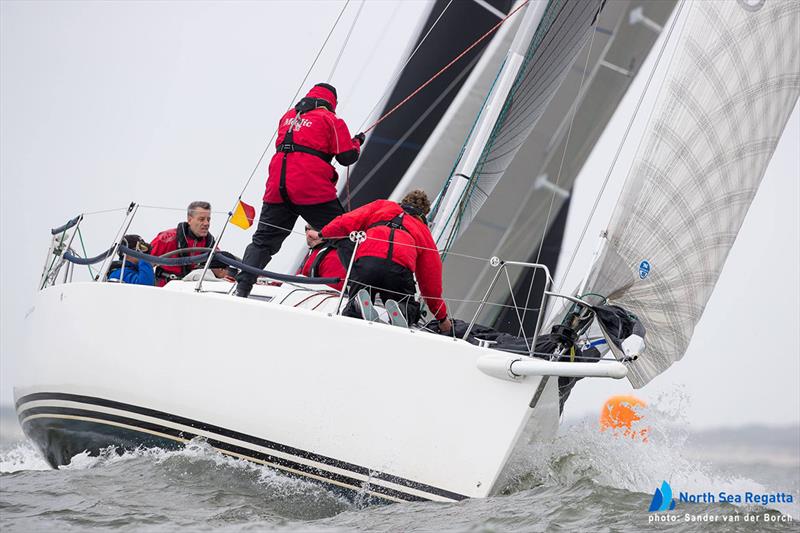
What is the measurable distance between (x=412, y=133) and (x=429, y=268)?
2.60 meters

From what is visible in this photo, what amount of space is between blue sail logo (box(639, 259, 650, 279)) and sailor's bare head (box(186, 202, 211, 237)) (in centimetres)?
218

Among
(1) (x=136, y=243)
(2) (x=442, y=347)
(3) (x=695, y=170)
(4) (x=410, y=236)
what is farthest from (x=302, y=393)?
(1) (x=136, y=243)

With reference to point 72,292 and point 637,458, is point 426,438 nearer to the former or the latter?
point 637,458

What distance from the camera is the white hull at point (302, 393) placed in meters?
3.25

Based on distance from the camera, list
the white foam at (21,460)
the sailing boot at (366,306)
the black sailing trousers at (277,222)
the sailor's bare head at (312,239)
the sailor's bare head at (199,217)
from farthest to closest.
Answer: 1. the white foam at (21,460)
2. the sailor's bare head at (199,217)
3. the black sailing trousers at (277,222)
4. the sailor's bare head at (312,239)
5. the sailing boot at (366,306)

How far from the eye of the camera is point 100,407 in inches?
159

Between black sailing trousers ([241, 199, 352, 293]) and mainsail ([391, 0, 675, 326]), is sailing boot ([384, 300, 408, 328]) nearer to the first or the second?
black sailing trousers ([241, 199, 352, 293])

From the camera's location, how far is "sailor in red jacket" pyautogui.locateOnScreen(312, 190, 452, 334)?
377cm

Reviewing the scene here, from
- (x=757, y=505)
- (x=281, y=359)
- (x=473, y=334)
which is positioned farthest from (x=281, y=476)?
(x=757, y=505)

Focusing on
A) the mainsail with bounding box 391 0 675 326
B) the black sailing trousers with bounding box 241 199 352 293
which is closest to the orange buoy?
the mainsail with bounding box 391 0 675 326

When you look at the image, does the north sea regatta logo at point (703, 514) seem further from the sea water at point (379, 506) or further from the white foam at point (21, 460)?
the white foam at point (21, 460)

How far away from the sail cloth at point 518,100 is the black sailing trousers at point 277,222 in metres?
0.75

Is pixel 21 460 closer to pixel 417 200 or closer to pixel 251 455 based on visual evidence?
pixel 251 455

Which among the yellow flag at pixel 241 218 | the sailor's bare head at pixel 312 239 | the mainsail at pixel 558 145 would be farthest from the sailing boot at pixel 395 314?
the mainsail at pixel 558 145
